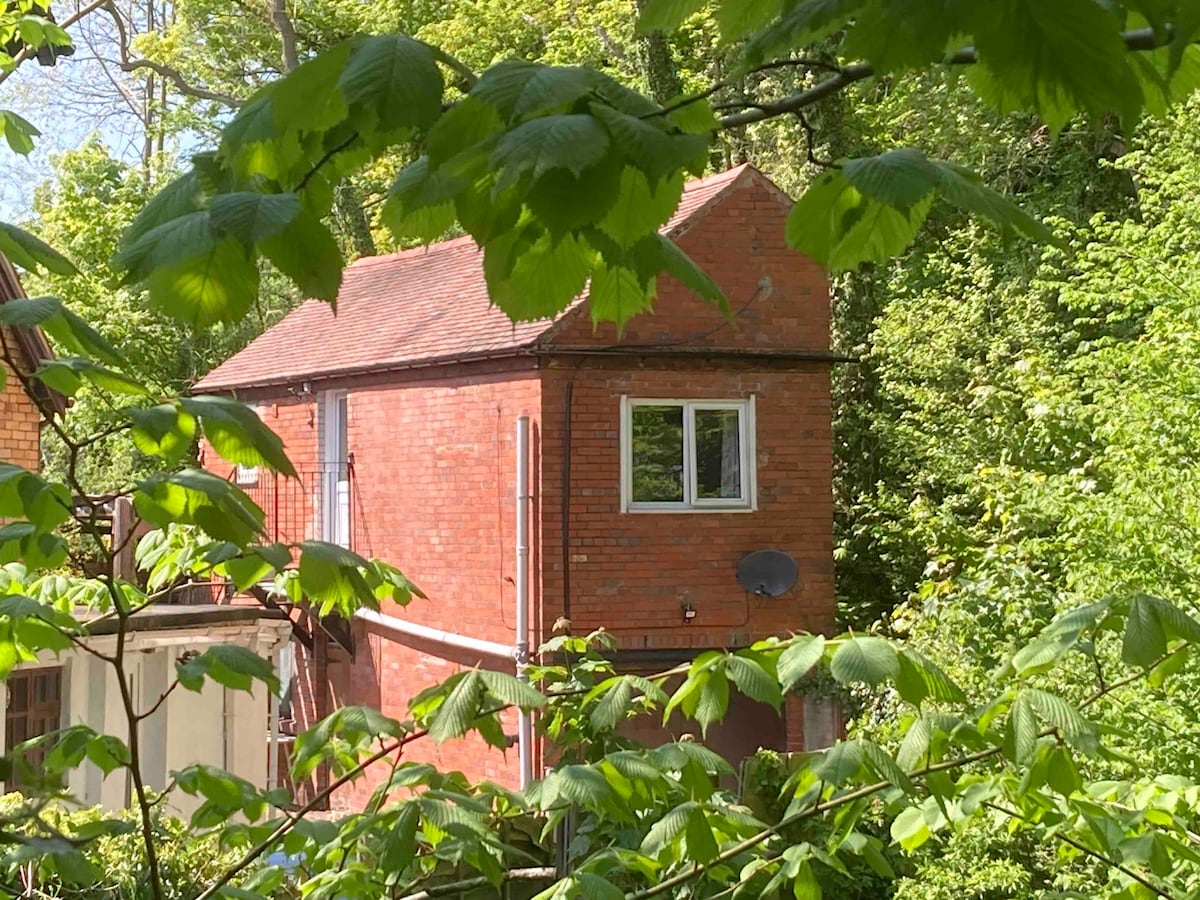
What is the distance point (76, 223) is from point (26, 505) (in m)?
29.2

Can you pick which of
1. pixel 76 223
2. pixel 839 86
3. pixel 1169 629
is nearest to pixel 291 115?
pixel 839 86

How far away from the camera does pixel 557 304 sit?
148 centimetres

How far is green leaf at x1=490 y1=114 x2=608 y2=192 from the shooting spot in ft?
3.62

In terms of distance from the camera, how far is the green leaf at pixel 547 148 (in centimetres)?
110

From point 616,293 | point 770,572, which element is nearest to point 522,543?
point 770,572

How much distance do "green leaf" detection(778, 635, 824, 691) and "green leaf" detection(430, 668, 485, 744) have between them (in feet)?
1.82

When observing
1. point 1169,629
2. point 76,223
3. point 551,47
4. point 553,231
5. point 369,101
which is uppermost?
point 551,47

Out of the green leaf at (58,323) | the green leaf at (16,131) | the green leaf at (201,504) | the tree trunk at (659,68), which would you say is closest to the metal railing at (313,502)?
the tree trunk at (659,68)

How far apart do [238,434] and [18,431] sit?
44.6 feet

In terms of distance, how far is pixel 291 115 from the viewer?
1.27 m

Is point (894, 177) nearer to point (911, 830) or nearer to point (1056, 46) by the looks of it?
point (1056, 46)

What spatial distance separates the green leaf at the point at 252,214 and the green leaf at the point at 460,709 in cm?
122

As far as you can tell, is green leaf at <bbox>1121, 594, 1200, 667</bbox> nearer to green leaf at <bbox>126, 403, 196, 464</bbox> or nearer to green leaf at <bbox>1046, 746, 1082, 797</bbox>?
green leaf at <bbox>1046, 746, 1082, 797</bbox>

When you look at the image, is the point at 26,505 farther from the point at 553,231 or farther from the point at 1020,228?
the point at 1020,228
